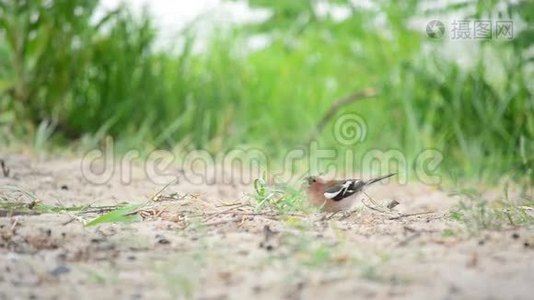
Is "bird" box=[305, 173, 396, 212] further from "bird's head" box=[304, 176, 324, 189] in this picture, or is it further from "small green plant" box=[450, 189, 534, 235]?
"small green plant" box=[450, 189, 534, 235]

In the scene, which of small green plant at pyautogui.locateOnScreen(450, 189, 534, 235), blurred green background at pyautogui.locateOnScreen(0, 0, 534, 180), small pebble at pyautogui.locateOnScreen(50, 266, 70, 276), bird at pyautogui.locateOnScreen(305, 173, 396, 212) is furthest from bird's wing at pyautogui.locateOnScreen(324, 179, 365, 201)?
blurred green background at pyautogui.locateOnScreen(0, 0, 534, 180)

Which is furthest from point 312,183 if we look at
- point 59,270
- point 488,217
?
Answer: point 59,270

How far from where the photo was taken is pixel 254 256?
2.19m

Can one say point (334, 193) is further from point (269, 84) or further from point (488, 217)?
point (269, 84)

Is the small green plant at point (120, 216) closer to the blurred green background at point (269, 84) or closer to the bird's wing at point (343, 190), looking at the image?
the bird's wing at point (343, 190)

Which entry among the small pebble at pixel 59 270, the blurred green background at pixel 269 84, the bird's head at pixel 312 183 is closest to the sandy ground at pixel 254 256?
the small pebble at pixel 59 270

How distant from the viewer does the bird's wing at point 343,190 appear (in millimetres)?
3027

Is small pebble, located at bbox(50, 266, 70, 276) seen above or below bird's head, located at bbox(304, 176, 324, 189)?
below

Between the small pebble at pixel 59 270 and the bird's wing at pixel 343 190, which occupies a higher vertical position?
the bird's wing at pixel 343 190

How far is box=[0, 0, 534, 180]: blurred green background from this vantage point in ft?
17.8

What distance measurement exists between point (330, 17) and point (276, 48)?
609 mm

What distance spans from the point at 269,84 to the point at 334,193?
12.7 feet

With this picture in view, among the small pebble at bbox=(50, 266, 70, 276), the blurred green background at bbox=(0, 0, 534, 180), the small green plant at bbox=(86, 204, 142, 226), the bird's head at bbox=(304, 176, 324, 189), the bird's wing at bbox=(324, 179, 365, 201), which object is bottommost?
the small pebble at bbox=(50, 266, 70, 276)

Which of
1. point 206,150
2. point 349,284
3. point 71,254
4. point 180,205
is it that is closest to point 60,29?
point 206,150
